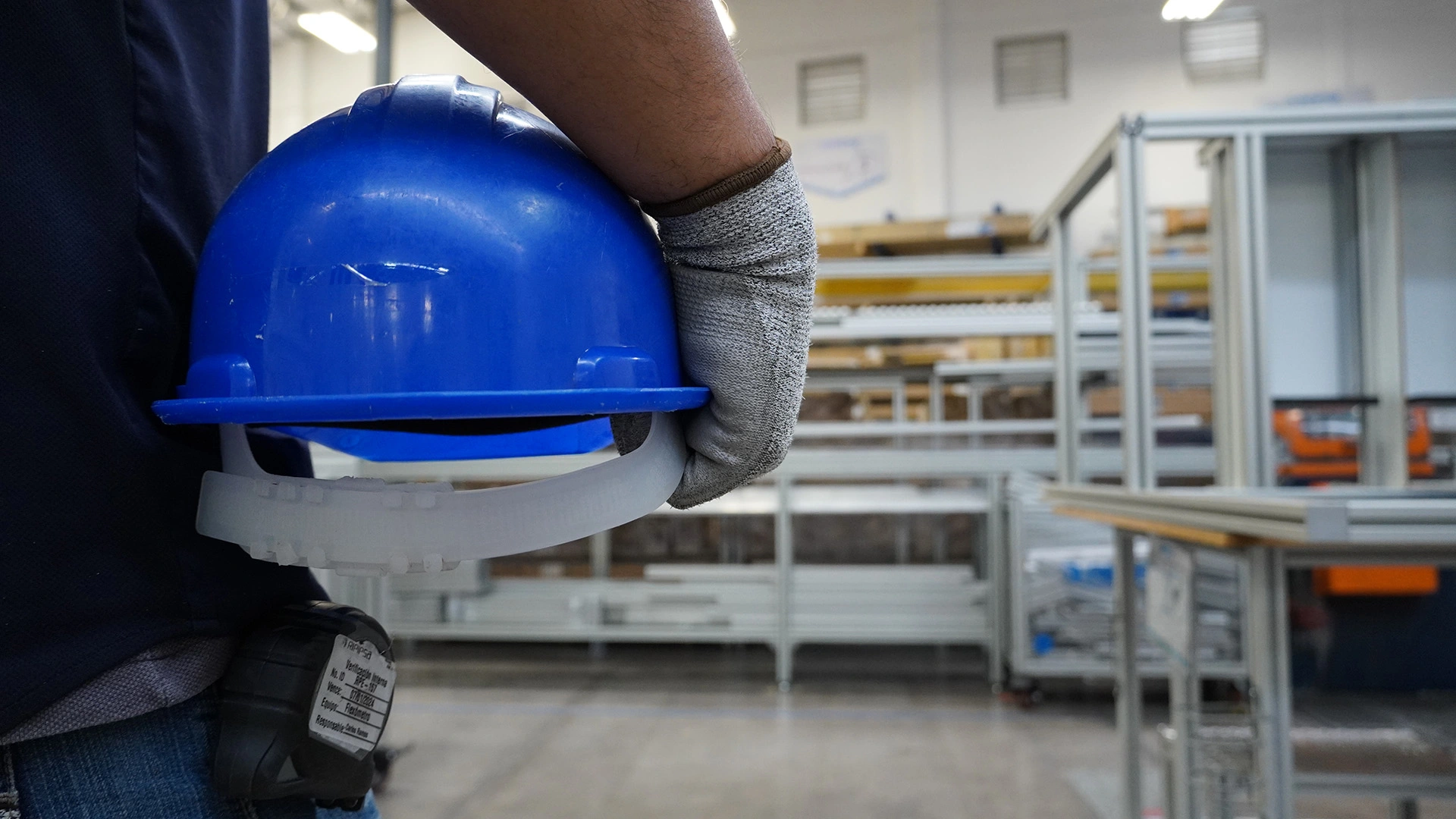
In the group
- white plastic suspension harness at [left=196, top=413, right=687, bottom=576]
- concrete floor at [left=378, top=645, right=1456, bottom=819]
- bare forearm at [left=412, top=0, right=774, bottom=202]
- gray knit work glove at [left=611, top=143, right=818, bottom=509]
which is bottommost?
concrete floor at [left=378, top=645, right=1456, bottom=819]

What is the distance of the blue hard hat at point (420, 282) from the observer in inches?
15.1

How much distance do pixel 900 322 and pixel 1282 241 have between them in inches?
81.1

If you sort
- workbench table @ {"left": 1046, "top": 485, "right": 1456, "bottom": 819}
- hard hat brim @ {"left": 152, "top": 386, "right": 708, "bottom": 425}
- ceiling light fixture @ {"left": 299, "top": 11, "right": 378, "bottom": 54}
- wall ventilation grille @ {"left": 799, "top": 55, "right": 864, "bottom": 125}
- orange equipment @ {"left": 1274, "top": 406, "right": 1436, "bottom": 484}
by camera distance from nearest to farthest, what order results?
hard hat brim @ {"left": 152, "top": 386, "right": 708, "bottom": 425} → workbench table @ {"left": 1046, "top": 485, "right": 1456, "bottom": 819} → orange equipment @ {"left": 1274, "top": 406, "right": 1436, "bottom": 484} → ceiling light fixture @ {"left": 299, "top": 11, "right": 378, "bottom": 54} → wall ventilation grille @ {"left": 799, "top": 55, "right": 864, "bottom": 125}

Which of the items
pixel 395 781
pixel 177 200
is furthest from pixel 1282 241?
pixel 395 781

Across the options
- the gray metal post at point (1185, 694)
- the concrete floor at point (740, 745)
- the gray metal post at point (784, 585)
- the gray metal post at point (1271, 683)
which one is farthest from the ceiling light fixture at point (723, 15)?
the gray metal post at point (784, 585)

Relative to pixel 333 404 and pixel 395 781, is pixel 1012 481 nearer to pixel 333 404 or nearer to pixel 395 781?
pixel 395 781

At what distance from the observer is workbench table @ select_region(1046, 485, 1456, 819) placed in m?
1.11

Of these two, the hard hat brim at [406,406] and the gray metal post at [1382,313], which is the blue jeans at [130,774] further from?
the gray metal post at [1382,313]

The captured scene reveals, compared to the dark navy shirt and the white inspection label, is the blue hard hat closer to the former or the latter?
the dark navy shirt

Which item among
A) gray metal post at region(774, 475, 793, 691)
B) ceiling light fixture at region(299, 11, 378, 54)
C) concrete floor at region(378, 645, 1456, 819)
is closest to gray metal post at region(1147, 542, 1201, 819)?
concrete floor at region(378, 645, 1456, 819)

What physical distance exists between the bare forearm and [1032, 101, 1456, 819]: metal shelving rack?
1.76m

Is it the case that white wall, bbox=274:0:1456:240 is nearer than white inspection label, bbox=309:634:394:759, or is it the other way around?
white inspection label, bbox=309:634:394:759

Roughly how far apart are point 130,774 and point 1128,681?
85.4 inches

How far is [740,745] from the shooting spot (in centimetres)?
326
